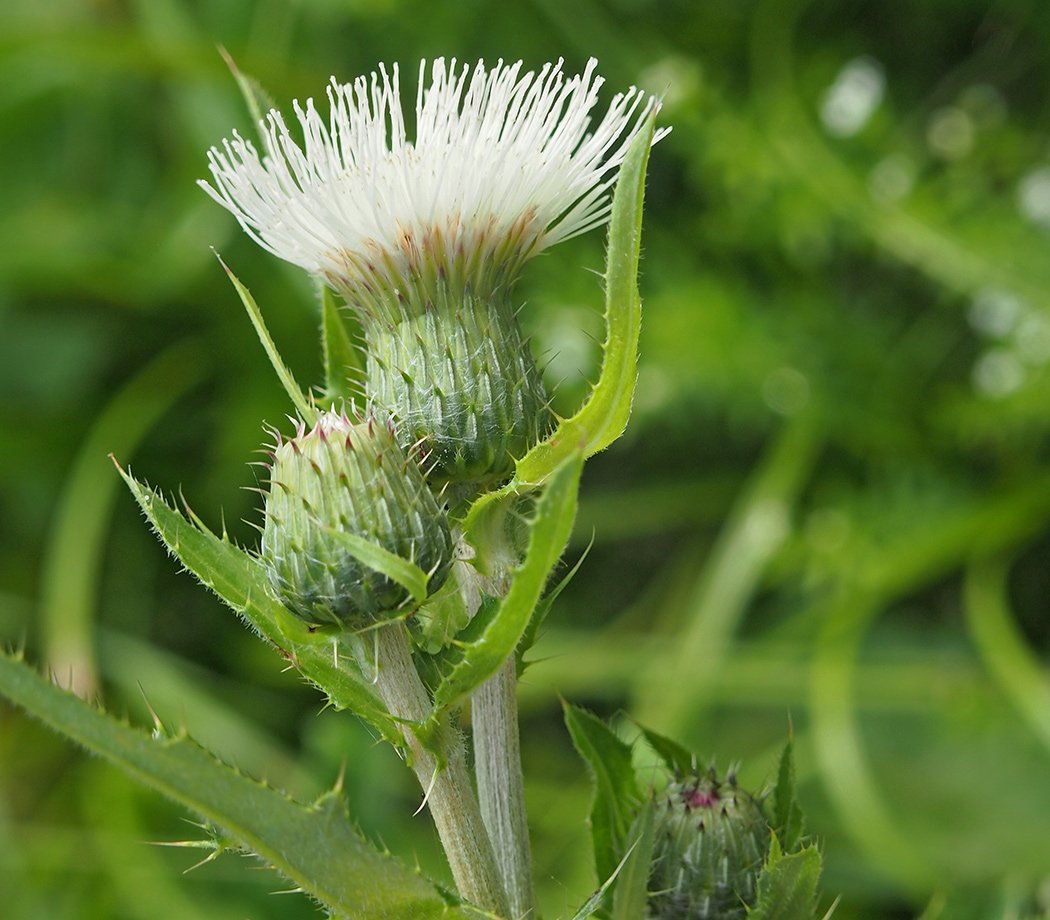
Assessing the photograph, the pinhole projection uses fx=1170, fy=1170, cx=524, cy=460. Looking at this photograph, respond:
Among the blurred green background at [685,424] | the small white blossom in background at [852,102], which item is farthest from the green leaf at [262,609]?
the small white blossom in background at [852,102]

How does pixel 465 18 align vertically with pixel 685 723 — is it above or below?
above

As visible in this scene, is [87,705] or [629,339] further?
[629,339]

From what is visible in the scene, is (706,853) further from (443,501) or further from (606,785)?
(443,501)

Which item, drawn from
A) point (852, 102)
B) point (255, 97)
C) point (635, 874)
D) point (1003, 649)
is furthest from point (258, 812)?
point (852, 102)

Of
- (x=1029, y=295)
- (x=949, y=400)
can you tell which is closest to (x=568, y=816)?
(x=949, y=400)

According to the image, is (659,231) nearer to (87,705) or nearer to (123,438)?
(123,438)

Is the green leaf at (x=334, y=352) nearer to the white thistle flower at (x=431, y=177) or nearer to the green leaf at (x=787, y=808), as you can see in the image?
the white thistle flower at (x=431, y=177)
